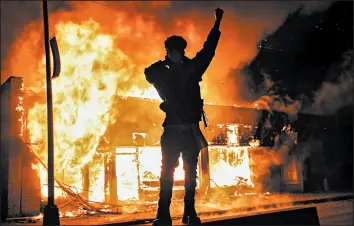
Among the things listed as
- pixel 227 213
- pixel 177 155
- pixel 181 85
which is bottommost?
pixel 227 213

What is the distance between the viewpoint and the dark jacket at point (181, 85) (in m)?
3.90

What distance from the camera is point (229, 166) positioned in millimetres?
17906

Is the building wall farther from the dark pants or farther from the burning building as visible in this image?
the dark pants

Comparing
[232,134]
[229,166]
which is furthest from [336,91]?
[229,166]

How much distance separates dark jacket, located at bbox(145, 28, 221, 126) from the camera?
153 inches

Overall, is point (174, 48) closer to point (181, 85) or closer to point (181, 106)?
point (181, 85)

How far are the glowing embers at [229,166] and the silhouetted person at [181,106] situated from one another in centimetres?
1309

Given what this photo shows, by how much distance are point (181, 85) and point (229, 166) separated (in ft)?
47.9

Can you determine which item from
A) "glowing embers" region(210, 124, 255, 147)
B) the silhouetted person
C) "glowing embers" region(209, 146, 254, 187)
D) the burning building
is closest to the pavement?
the silhouetted person

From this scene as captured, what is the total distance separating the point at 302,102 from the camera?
20.5m

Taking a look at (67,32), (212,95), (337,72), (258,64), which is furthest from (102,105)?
(337,72)

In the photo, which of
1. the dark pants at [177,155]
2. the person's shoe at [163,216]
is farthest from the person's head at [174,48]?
the person's shoe at [163,216]

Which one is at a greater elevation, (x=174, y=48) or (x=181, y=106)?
(x=174, y=48)

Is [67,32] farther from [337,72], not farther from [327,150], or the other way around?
[327,150]
